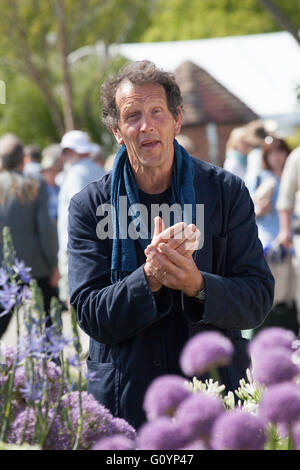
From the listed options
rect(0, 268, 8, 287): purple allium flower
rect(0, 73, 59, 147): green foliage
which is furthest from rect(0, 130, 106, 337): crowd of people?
rect(0, 73, 59, 147): green foliage

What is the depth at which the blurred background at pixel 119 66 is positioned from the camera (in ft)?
69.5

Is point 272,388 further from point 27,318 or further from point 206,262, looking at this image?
point 206,262

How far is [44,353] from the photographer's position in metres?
1.84

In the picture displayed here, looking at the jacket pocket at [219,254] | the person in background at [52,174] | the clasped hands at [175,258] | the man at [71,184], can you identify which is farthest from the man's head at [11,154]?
the clasped hands at [175,258]

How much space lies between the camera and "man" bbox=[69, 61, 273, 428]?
2.50m

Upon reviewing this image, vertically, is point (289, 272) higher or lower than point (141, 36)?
lower

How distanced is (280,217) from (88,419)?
615 centimetres

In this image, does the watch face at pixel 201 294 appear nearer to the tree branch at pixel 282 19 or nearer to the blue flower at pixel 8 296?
the blue flower at pixel 8 296

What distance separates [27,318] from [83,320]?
840 millimetres

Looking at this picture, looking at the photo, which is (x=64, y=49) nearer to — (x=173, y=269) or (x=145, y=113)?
(x=145, y=113)

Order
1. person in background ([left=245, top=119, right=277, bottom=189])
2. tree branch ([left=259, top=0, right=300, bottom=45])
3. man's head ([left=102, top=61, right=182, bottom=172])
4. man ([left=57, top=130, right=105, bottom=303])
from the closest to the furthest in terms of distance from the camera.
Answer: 1. man's head ([left=102, top=61, right=182, bottom=172])
2. tree branch ([left=259, top=0, right=300, bottom=45])
3. man ([left=57, top=130, right=105, bottom=303])
4. person in background ([left=245, top=119, right=277, bottom=189])

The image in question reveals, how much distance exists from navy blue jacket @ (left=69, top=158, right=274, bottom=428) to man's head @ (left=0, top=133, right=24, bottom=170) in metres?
4.45

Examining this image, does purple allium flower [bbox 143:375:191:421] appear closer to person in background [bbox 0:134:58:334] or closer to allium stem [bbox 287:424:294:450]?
allium stem [bbox 287:424:294:450]
